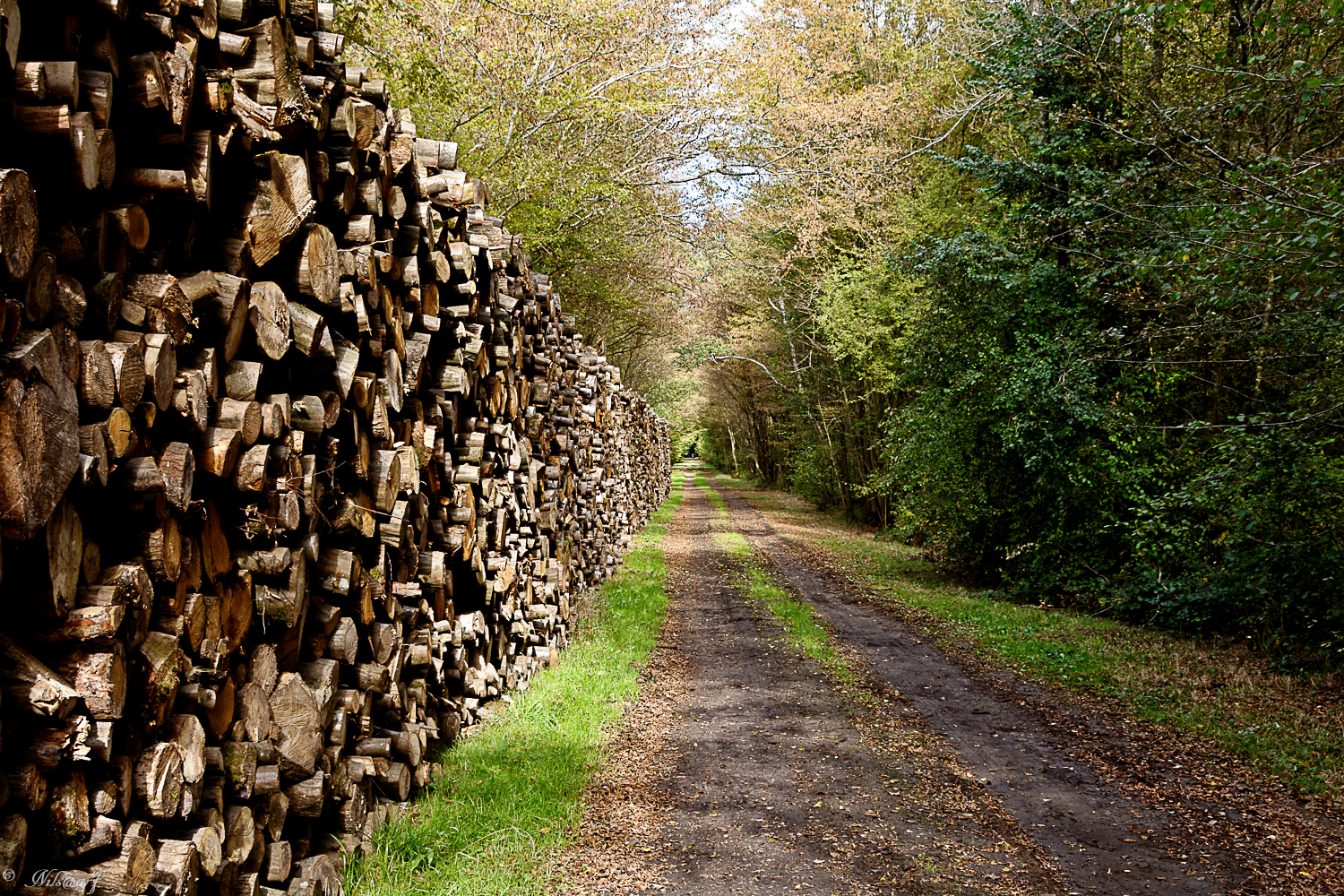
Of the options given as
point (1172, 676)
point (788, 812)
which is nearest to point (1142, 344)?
point (1172, 676)

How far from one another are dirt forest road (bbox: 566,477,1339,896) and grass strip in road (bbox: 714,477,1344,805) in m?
0.60

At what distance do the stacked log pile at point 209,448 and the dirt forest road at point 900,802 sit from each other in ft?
5.12

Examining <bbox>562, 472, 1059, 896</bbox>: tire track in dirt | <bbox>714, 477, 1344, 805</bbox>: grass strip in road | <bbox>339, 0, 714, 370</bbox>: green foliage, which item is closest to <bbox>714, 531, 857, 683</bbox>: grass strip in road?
<bbox>562, 472, 1059, 896</bbox>: tire track in dirt

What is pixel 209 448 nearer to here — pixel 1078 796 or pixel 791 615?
pixel 1078 796

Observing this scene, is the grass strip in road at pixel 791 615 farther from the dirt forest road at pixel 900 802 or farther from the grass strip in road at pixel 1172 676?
the grass strip in road at pixel 1172 676

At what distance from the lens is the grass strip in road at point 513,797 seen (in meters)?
3.88

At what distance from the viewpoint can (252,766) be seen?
111 inches

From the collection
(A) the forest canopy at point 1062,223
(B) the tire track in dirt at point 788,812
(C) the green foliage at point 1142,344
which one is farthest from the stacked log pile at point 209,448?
(C) the green foliage at point 1142,344

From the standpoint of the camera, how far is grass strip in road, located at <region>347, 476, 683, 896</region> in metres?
3.88

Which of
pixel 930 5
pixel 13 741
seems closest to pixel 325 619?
pixel 13 741

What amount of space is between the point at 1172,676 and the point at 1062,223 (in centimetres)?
684

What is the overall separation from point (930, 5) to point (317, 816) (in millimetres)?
21786

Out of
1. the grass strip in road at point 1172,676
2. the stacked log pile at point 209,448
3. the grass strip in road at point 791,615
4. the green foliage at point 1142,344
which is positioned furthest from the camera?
the grass strip in road at point 791,615

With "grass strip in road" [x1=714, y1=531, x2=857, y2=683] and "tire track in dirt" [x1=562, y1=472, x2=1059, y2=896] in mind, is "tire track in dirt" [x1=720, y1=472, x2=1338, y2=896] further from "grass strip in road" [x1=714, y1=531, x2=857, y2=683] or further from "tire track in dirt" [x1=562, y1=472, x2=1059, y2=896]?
"grass strip in road" [x1=714, y1=531, x2=857, y2=683]
